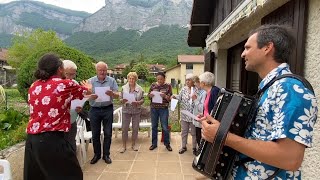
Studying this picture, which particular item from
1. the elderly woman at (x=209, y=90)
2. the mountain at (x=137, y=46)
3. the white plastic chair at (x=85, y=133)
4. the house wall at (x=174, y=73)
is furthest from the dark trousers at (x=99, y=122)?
the mountain at (x=137, y=46)

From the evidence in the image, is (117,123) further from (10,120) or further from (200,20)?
(200,20)

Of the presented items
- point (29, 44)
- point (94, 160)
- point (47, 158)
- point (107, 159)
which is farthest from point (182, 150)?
point (29, 44)

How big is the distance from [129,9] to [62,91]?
15991cm

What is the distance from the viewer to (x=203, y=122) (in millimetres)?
1414

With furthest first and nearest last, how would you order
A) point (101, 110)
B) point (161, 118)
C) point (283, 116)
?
point (161, 118) → point (101, 110) → point (283, 116)

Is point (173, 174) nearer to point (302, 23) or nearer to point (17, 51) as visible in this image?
point (302, 23)

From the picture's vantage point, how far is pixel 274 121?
1228mm

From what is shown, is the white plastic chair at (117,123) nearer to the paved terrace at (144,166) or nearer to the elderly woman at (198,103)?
the paved terrace at (144,166)

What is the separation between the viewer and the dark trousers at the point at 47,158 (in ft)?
9.32

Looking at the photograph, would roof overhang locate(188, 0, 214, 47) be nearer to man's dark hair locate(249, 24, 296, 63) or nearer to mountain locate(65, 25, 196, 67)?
man's dark hair locate(249, 24, 296, 63)

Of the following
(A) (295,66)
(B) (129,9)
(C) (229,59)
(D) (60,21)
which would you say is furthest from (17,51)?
(D) (60,21)

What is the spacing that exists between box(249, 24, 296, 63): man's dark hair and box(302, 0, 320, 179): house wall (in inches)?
43.5

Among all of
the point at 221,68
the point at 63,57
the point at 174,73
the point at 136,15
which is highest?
the point at 136,15

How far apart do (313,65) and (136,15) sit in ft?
502
